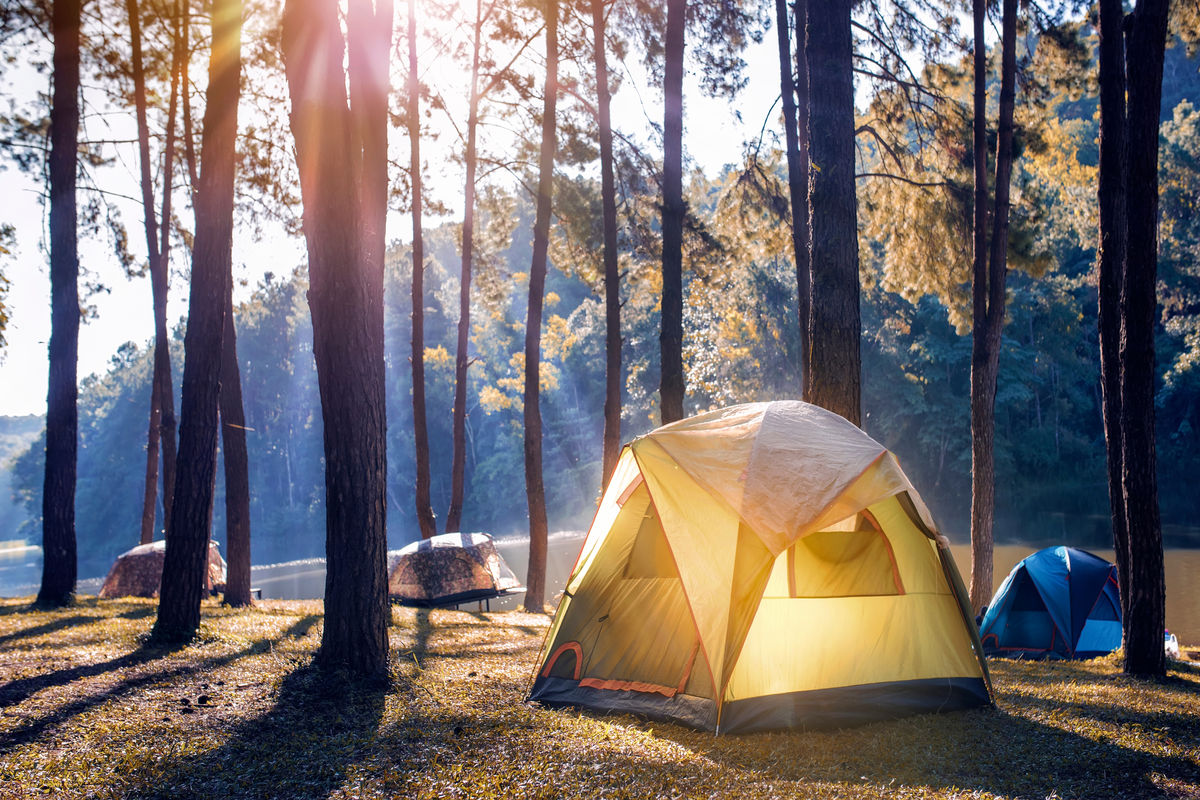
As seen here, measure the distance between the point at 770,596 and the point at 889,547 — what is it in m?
0.92

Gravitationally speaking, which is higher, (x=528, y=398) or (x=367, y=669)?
(x=528, y=398)

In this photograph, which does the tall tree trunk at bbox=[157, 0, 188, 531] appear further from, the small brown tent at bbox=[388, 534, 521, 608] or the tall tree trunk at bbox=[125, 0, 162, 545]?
the small brown tent at bbox=[388, 534, 521, 608]

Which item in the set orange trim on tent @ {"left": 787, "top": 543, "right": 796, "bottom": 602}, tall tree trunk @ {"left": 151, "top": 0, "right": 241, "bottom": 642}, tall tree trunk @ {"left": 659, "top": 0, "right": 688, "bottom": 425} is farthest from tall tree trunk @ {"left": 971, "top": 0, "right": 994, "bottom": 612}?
tall tree trunk @ {"left": 151, "top": 0, "right": 241, "bottom": 642}

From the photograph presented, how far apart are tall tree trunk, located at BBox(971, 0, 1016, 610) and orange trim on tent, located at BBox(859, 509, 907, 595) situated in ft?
16.4

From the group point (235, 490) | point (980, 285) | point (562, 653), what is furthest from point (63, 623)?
point (980, 285)

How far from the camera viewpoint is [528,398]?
509 inches

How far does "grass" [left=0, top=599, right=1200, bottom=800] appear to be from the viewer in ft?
11.7

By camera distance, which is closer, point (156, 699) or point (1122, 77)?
point (156, 699)

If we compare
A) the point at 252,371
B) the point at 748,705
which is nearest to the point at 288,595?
the point at 748,705

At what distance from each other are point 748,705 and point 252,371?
5897 cm

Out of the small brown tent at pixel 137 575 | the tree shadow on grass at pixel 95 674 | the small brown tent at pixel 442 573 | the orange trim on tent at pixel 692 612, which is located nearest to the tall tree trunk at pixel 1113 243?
the orange trim on tent at pixel 692 612

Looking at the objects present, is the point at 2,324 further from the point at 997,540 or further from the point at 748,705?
the point at 997,540

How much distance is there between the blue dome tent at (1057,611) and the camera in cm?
902

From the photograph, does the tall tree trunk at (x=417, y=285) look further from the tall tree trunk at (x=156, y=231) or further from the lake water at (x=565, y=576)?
the tall tree trunk at (x=156, y=231)
